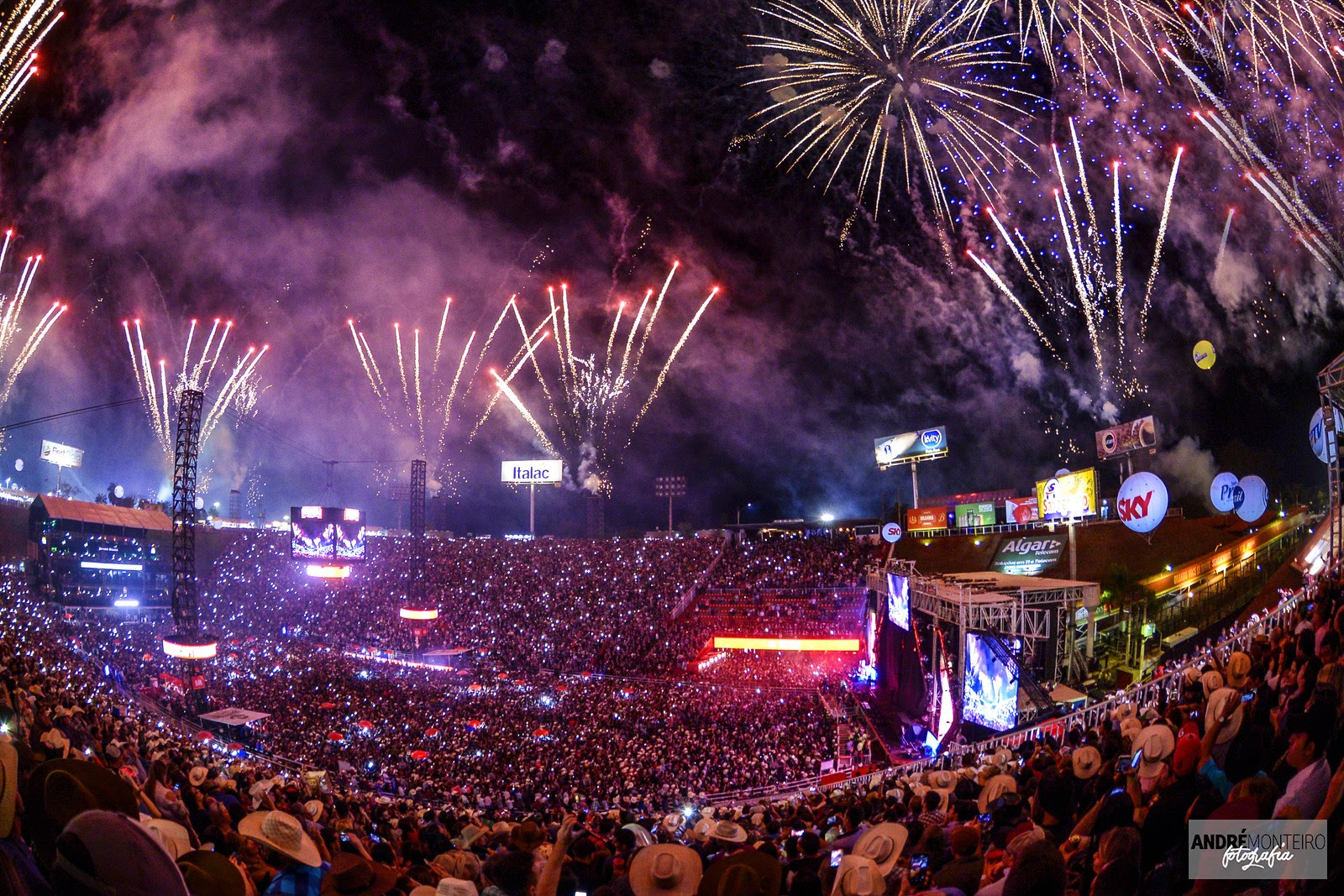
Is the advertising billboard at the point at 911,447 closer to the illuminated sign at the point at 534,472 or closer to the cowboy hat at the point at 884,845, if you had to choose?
the illuminated sign at the point at 534,472

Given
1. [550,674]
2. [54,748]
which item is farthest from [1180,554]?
[54,748]

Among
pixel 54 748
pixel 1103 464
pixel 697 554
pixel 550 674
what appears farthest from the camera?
pixel 1103 464

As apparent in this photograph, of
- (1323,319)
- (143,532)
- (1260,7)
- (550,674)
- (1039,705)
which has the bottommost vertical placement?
(550,674)

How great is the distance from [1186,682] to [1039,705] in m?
7.89

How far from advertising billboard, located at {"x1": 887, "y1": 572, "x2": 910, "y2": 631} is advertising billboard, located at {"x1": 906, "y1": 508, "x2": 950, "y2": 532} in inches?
495

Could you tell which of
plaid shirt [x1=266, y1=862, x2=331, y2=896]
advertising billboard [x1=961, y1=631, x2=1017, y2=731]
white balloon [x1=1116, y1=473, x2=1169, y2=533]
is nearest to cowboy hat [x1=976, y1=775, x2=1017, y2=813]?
plaid shirt [x1=266, y1=862, x2=331, y2=896]

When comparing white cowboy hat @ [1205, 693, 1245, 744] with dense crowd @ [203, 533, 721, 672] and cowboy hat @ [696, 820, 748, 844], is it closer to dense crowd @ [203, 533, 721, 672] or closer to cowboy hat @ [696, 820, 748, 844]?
cowboy hat @ [696, 820, 748, 844]

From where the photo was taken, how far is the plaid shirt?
10.3 feet

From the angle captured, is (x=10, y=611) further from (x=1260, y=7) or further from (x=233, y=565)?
(x=1260, y=7)

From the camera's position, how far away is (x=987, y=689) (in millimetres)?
15867

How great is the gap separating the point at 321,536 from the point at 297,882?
3705cm

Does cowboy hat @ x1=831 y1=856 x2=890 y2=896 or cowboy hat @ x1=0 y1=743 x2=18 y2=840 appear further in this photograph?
cowboy hat @ x1=831 y1=856 x2=890 y2=896

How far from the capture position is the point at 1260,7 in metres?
13.9

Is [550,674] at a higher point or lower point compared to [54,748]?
lower
